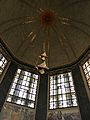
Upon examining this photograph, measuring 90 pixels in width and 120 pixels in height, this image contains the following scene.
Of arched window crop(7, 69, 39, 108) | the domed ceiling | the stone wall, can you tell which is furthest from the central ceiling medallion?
the stone wall

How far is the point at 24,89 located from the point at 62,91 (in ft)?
10.9

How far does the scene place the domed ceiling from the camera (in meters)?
16.6

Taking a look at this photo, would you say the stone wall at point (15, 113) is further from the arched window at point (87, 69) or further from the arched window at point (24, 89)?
the arched window at point (87, 69)

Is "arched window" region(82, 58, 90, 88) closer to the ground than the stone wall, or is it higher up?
higher up

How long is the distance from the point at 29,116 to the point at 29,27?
326 inches

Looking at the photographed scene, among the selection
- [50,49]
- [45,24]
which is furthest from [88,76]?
[45,24]

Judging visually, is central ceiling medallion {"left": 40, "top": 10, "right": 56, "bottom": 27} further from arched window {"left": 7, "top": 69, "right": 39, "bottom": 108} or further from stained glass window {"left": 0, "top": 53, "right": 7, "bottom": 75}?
arched window {"left": 7, "top": 69, "right": 39, "bottom": 108}

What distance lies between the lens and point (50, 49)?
18.9 m

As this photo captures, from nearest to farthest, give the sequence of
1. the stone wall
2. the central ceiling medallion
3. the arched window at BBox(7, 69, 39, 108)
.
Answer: the stone wall → the arched window at BBox(7, 69, 39, 108) → the central ceiling medallion

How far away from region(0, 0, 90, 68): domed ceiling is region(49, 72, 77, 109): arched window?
65.2 inches

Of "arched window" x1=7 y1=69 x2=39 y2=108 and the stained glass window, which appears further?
the stained glass window

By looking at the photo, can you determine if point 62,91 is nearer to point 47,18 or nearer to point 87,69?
point 87,69

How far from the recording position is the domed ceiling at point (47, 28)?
54.5 feet

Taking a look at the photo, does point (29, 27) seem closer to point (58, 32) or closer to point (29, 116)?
point (58, 32)
